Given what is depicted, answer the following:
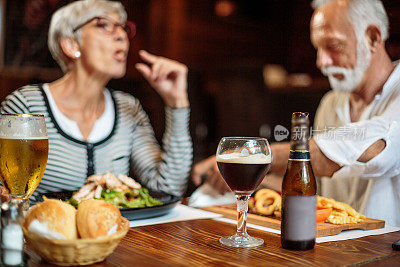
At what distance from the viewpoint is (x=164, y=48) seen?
→ 10.7 ft

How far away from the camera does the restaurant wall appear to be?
229cm

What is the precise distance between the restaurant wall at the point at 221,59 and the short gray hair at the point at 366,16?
46mm

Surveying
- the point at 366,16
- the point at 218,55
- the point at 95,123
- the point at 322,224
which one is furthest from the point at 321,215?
the point at 218,55

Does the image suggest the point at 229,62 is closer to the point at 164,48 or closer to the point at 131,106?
the point at 164,48

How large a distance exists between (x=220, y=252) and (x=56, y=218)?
319 mm

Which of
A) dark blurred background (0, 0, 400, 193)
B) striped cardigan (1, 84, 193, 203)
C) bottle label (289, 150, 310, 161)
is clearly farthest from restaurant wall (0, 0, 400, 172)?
bottle label (289, 150, 310, 161)

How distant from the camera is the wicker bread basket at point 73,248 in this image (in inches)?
26.9

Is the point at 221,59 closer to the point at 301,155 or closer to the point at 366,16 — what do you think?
the point at 366,16

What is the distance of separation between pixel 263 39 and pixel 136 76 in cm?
95

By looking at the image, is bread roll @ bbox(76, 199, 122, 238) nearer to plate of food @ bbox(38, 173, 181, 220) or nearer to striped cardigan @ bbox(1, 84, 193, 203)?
plate of food @ bbox(38, 173, 181, 220)

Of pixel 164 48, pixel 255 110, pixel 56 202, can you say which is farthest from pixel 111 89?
pixel 56 202

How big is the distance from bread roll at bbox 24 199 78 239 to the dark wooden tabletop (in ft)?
0.23

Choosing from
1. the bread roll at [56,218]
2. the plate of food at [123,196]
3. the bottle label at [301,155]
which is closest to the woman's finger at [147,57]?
the plate of food at [123,196]

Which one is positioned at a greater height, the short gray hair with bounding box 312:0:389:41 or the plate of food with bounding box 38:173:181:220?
the short gray hair with bounding box 312:0:389:41
